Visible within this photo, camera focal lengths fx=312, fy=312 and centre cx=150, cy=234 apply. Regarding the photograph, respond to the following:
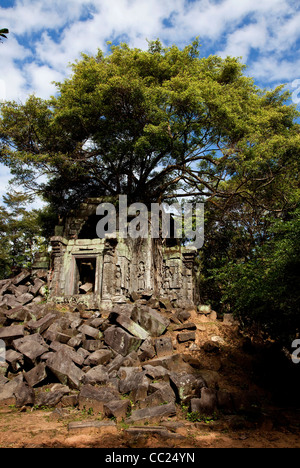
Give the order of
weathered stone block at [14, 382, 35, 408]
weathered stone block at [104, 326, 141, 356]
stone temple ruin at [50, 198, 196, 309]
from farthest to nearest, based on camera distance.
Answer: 1. stone temple ruin at [50, 198, 196, 309]
2. weathered stone block at [104, 326, 141, 356]
3. weathered stone block at [14, 382, 35, 408]

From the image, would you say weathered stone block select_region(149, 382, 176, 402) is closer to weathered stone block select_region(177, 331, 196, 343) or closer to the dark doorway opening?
weathered stone block select_region(177, 331, 196, 343)

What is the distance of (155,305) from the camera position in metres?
11.5

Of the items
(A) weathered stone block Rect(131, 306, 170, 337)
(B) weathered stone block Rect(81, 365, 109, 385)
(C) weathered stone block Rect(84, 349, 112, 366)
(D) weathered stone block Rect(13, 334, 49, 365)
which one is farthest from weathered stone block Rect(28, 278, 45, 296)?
(B) weathered stone block Rect(81, 365, 109, 385)

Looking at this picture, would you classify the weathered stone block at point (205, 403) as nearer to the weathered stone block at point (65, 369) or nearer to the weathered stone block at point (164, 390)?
the weathered stone block at point (164, 390)

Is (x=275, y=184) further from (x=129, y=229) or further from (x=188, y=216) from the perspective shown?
(x=129, y=229)

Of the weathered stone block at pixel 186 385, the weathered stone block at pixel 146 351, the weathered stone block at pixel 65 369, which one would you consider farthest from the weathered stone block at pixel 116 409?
the weathered stone block at pixel 146 351

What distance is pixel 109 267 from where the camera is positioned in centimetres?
1229

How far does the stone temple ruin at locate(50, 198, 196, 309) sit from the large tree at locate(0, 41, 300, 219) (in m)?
2.47

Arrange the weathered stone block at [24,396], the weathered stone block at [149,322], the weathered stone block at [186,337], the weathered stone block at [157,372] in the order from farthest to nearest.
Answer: the weathered stone block at [149,322] < the weathered stone block at [186,337] < the weathered stone block at [157,372] < the weathered stone block at [24,396]

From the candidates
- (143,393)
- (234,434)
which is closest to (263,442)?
(234,434)

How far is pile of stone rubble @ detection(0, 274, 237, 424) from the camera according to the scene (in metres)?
5.71

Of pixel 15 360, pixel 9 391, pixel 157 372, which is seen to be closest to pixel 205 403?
pixel 157 372

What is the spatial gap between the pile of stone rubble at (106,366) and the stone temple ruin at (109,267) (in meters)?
1.92

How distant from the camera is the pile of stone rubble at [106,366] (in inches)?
225
